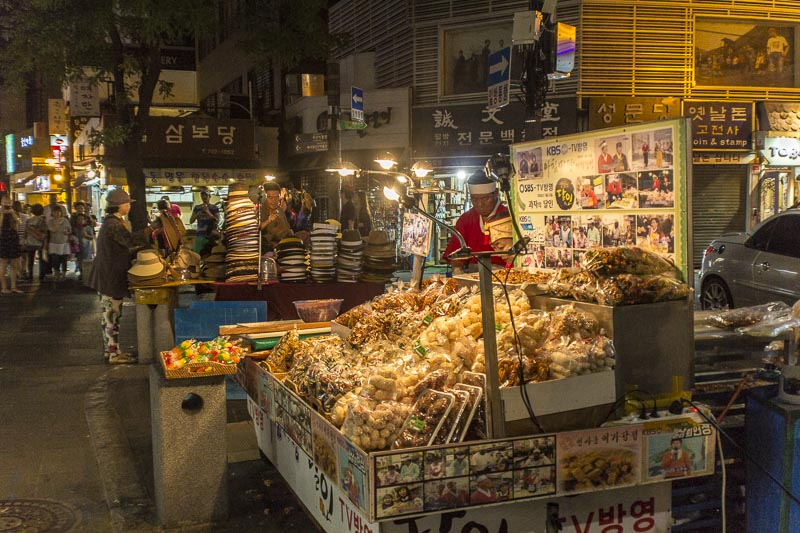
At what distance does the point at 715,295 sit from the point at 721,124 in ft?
23.5

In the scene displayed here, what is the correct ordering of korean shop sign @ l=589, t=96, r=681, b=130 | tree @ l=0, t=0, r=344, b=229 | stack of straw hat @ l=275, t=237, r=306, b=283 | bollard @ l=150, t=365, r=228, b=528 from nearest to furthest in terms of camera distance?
1. bollard @ l=150, t=365, r=228, b=528
2. stack of straw hat @ l=275, t=237, r=306, b=283
3. tree @ l=0, t=0, r=344, b=229
4. korean shop sign @ l=589, t=96, r=681, b=130

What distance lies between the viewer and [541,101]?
11656 mm

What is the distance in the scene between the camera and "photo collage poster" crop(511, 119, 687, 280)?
557cm

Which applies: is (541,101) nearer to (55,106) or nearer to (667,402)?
(667,402)

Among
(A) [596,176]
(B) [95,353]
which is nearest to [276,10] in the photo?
(B) [95,353]

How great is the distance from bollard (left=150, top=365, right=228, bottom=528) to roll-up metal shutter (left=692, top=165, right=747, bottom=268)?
51.8ft

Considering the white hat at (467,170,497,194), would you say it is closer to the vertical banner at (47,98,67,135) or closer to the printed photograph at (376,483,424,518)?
the printed photograph at (376,483,424,518)

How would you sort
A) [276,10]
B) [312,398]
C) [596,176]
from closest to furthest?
[312,398] → [596,176] → [276,10]

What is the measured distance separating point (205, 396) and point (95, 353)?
22.3ft

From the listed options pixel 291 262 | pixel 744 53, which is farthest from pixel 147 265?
pixel 744 53

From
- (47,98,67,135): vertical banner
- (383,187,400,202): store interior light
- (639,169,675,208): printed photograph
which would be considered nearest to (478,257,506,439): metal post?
(383,187,400,202): store interior light

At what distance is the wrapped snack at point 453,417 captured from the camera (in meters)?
3.60

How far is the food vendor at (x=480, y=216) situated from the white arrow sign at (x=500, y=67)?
3035 millimetres

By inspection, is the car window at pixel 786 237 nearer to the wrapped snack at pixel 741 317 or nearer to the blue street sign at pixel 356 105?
the wrapped snack at pixel 741 317
